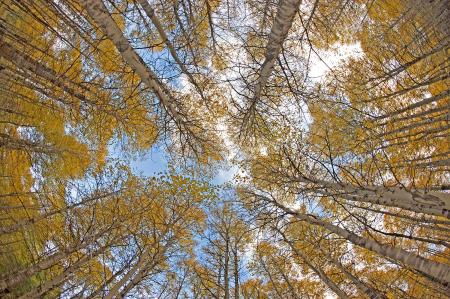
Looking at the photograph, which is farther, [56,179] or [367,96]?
[367,96]

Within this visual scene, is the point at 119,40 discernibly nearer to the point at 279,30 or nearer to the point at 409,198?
the point at 279,30

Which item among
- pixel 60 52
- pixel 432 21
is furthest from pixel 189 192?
pixel 432 21

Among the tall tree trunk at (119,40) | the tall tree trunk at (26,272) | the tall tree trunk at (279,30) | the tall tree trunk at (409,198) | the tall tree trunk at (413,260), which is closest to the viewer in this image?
the tall tree trunk at (413,260)

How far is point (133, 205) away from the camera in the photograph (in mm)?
7637

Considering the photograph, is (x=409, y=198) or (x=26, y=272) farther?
(x=26, y=272)

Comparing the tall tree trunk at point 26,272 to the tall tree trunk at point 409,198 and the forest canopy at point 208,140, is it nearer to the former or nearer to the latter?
the forest canopy at point 208,140

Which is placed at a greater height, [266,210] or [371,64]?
[371,64]

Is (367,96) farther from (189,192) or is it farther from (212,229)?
(212,229)

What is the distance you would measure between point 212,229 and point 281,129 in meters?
5.13

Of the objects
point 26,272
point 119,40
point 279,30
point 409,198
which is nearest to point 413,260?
point 409,198

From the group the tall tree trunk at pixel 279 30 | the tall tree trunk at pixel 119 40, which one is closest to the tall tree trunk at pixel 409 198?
the tall tree trunk at pixel 279 30

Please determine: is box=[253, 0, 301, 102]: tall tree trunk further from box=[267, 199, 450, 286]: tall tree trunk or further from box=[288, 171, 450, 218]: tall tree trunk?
box=[267, 199, 450, 286]: tall tree trunk

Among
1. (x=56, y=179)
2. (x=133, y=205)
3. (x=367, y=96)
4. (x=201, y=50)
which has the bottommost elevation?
(x=56, y=179)

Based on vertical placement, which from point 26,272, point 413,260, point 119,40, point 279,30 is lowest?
point 26,272
